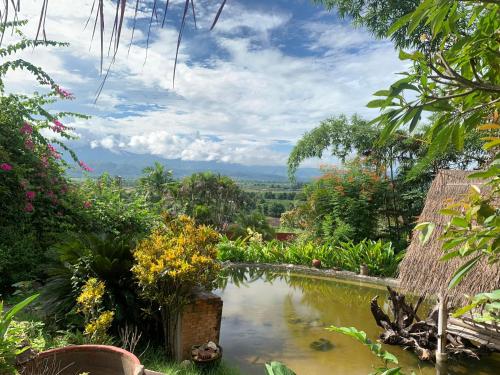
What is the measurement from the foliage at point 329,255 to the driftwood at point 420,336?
385 centimetres

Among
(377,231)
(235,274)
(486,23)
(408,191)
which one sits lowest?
(235,274)

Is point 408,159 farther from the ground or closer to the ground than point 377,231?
farther from the ground

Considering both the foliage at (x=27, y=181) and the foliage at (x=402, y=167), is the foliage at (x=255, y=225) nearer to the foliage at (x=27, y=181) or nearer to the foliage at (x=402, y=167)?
the foliage at (x=402, y=167)

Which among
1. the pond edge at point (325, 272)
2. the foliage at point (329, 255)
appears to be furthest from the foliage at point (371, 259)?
the pond edge at point (325, 272)

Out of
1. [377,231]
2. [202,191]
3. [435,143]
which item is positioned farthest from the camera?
[202,191]

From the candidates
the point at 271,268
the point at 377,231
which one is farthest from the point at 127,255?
the point at 377,231

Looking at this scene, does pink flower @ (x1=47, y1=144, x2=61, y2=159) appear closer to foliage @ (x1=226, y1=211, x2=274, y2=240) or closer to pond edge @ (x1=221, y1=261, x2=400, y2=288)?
pond edge @ (x1=221, y1=261, x2=400, y2=288)

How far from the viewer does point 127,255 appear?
4.78 m

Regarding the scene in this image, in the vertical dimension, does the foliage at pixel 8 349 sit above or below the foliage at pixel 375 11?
below

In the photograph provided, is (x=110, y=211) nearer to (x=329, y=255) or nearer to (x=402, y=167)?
(x=329, y=255)

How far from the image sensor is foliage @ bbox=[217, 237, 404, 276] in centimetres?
992

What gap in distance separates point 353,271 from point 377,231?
8.96 feet

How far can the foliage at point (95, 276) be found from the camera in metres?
4.34

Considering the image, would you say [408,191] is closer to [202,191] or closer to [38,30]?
[202,191]
